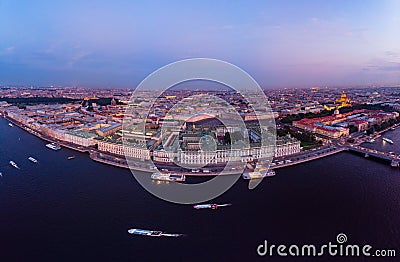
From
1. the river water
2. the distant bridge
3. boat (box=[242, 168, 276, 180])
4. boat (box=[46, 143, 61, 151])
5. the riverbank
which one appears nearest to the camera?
the river water

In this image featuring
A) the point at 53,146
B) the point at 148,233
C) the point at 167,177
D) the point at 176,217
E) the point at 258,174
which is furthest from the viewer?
the point at 53,146

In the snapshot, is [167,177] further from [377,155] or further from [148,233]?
[377,155]

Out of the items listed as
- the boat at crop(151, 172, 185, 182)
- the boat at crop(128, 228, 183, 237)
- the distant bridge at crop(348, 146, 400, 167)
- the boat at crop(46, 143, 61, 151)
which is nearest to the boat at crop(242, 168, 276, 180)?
the boat at crop(151, 172, 185, 182)

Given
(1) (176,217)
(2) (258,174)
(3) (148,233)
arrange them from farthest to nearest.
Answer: (2) (258,174) < (1) (176,217) < (3) (148,233)

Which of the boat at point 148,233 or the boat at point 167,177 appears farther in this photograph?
the boat at point 167,177

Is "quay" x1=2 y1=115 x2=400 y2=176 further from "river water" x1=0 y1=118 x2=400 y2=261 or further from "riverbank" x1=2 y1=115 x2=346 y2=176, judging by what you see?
"river water" x1=0 y1=118 x2=400 y2=261

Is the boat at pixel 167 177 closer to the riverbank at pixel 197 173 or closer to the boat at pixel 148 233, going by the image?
the riverbank at pixel 197 173

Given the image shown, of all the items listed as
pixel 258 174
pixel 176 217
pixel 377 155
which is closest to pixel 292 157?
pixel 258 174

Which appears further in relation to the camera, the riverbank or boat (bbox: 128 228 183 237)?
the riverbank

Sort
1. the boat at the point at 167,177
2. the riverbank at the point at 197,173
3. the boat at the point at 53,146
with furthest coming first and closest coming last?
the boat at the point at 53,146, the riverbank at the point at 197,173, the boat at the point at 167,177

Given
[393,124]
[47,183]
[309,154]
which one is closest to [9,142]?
[47,183]

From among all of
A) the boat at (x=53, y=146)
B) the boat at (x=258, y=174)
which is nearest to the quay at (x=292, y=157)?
the boat at (x=53, y=146)
